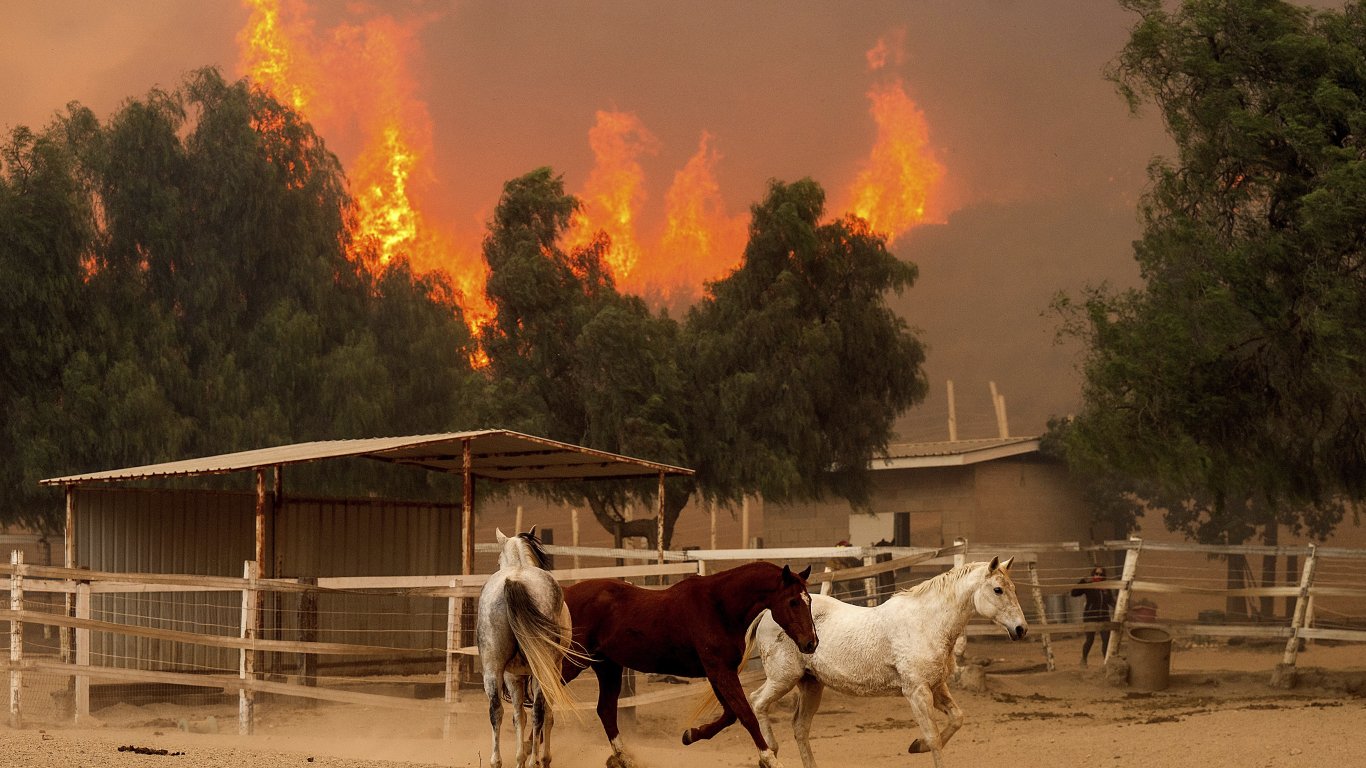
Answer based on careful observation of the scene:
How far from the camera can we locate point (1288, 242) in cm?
1501

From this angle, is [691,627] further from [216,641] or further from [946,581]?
[216,641]

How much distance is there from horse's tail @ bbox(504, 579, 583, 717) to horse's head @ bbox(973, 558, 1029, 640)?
286 centimetres

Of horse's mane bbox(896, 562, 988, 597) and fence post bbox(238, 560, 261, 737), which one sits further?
fence post bbox(238, 560, 261, 737)

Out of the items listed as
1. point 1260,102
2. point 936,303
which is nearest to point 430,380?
point 1260,102

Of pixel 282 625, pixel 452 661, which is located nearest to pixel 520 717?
pixel 452 661

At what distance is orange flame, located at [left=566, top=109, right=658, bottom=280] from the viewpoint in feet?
102

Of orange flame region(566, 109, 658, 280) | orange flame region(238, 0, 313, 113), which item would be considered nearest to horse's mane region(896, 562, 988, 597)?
orange flame region(566, 109, 658, 280)

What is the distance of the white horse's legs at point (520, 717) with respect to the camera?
28.8ft

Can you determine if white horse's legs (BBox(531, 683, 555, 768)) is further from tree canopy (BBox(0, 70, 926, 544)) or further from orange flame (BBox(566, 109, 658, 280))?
orange flame (BBox(566, 109, 658, 280))

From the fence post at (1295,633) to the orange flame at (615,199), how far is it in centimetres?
1425

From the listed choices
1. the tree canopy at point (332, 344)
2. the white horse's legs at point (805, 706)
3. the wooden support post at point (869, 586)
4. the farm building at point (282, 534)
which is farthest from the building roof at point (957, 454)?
the white horse's legs at point (805, 706)

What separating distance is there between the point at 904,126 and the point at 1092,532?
20468mm

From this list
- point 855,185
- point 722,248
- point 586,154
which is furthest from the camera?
point 586,154

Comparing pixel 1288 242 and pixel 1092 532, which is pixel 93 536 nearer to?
pixel 1288 242
